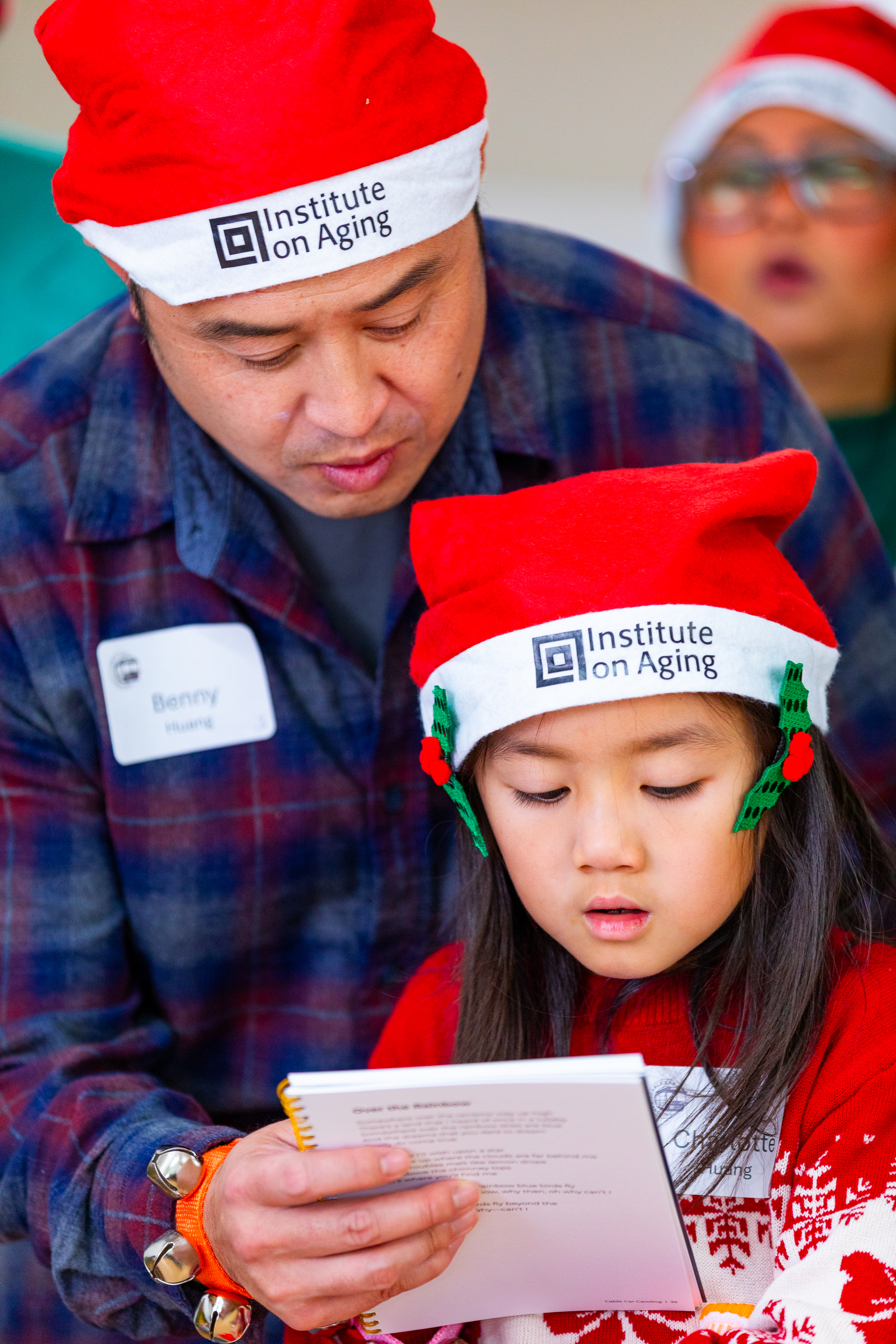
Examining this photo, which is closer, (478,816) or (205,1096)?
(478,816)

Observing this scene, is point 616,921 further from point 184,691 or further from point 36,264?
point 36,264

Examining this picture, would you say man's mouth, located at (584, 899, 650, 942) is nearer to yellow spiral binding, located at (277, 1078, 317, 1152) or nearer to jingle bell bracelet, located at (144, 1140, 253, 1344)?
yellow spiral binding, located at (277, 1078, 317, 1152)

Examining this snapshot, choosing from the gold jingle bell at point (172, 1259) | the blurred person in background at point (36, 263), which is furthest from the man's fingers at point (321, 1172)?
the blurred person in background at point (36, 263)

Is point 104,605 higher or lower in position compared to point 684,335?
lower

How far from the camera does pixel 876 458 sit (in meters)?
2.64

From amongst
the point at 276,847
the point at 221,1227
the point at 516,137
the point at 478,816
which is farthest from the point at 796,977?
the point at 516,137

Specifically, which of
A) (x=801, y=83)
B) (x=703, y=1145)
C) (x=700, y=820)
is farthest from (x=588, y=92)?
(x=703, y=1145)

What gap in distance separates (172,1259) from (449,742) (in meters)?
0.50

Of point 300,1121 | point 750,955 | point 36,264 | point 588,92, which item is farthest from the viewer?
point 588,92

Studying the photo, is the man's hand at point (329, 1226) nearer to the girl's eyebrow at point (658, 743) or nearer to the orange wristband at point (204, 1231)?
the orange wristband at point (204, 1231)

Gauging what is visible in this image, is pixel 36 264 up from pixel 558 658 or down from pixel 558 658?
up

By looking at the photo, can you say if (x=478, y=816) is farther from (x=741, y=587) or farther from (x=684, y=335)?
(x=684, y=335)

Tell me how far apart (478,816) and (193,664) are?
0.41 m

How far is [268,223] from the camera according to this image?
123cm
